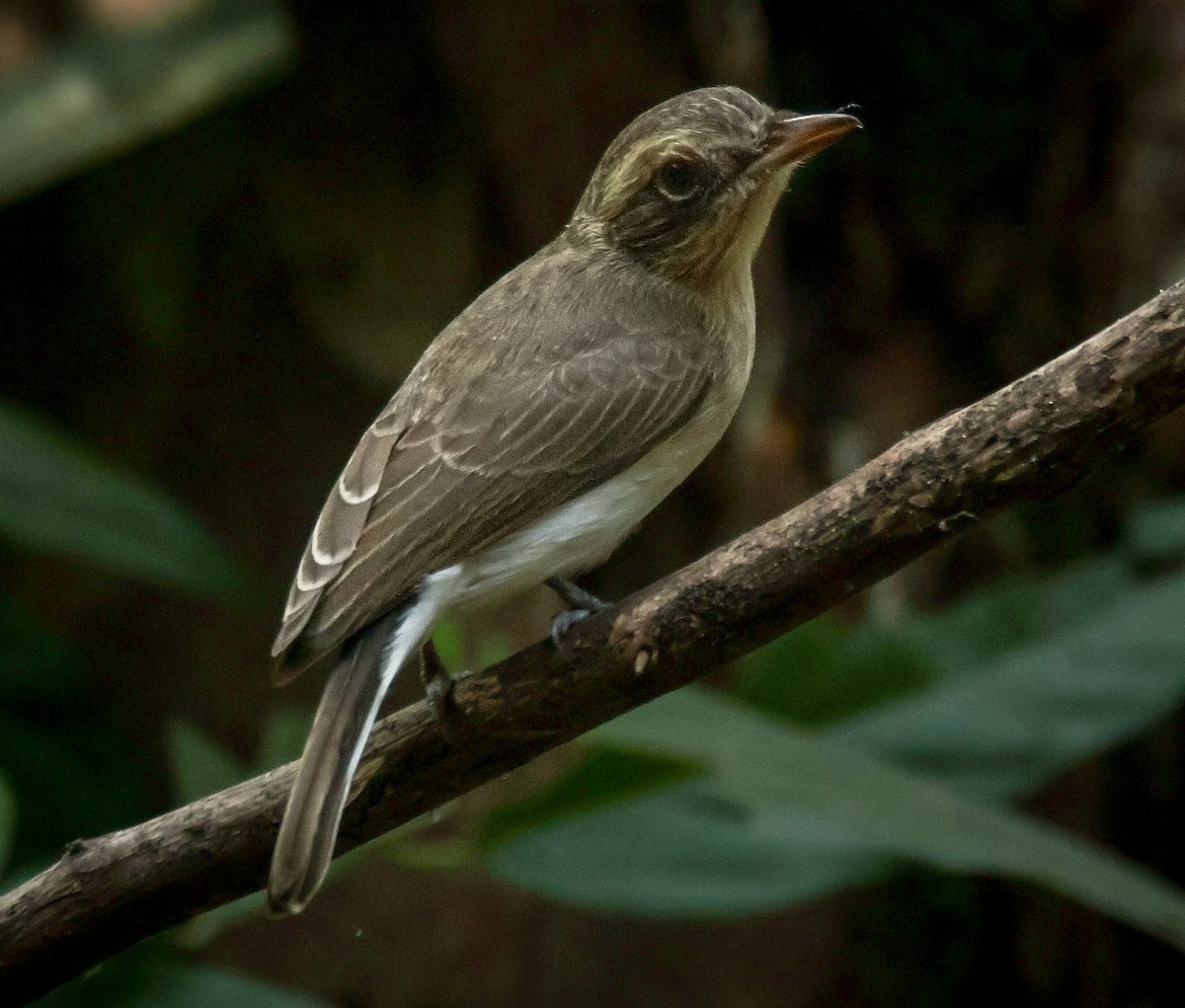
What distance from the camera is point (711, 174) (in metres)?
2.67

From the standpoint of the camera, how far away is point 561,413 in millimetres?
2541

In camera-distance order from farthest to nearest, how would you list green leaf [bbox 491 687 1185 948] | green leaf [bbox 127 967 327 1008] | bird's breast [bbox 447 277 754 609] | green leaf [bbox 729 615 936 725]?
green leaf [bbox 729 615 936 725] < green leaf [bbox 127 967 327 1008] < green leaf [bbox 491 687 1185 948] < bird's breast [bbox 447 277 754 609]

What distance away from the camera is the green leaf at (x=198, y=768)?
10.1ft

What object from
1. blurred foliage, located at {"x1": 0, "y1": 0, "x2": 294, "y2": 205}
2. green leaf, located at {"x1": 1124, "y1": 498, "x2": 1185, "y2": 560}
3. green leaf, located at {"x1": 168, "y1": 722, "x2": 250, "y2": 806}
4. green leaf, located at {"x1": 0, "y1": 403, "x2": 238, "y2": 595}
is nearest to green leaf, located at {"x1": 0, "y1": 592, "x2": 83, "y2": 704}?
green leaf, located at {"x1": 0, "y1": 403, "x2": 238, "y2": 595}

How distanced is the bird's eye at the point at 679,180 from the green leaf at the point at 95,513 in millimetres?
1542

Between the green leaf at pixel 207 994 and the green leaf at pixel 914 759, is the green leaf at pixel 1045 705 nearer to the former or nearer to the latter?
the green leaf at pixel 914 759

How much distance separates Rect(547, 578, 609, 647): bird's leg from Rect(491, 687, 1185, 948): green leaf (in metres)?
0.40

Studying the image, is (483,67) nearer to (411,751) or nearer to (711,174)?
(711,174)

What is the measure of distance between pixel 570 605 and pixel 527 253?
8.05 ft

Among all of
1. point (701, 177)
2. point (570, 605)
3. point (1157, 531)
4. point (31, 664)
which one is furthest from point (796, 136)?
point (31, 664)

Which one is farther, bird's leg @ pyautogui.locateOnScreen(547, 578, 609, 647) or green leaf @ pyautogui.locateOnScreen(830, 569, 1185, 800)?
green leaf @ pyautogui.locateOnScreen(830, 569, 1185, 800)

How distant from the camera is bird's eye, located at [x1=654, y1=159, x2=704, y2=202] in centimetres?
268

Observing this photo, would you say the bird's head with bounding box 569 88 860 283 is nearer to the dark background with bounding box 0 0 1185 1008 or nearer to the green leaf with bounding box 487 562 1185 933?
the green leaf with bounding box 487 562 1185 933

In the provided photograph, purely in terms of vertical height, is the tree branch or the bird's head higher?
the bird's head
